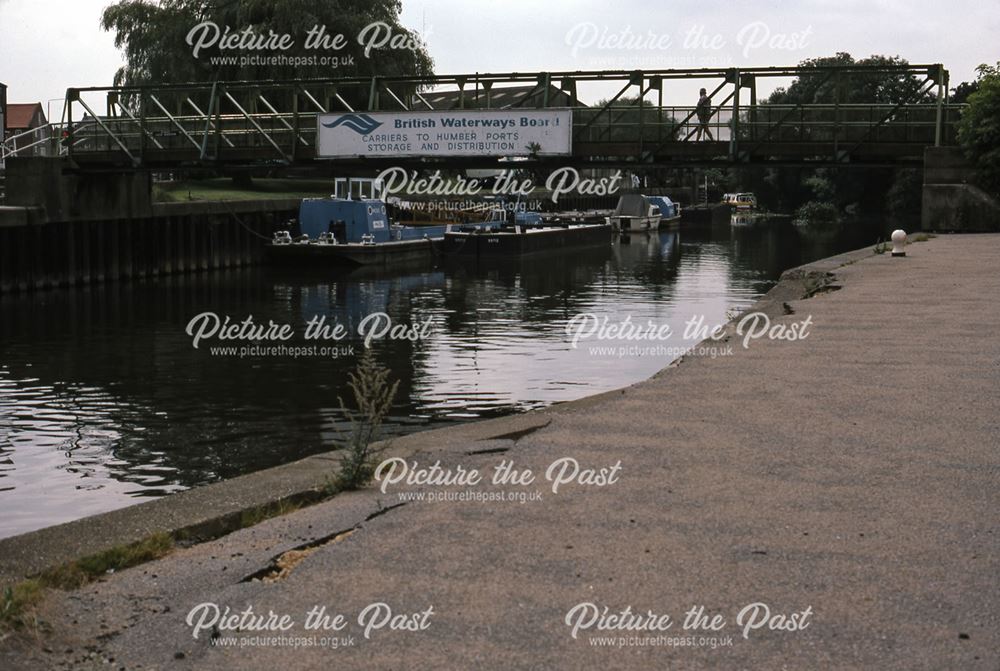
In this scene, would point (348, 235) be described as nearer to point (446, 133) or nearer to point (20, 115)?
point (446, 133)

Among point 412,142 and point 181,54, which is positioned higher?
point 181,54

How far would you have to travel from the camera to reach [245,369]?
22.8m

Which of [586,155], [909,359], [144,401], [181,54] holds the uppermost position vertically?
[181,54]

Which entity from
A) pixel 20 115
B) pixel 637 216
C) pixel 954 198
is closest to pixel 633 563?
pixel 954 198

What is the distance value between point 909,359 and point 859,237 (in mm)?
64501

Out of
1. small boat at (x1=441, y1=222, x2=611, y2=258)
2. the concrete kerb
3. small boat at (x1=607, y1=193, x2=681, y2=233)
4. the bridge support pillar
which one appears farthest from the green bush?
the concrete kerb

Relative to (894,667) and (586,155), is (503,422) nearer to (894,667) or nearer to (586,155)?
(894,667)

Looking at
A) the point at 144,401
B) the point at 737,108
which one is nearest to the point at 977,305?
the point at 144,401

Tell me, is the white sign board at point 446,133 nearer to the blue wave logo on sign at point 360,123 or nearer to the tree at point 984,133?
the blue wave logo on sign at point 360,123

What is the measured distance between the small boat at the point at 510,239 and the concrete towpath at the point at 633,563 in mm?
46489

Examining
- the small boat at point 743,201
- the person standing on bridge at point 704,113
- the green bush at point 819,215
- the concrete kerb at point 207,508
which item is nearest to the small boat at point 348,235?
the person standing on bridge at point 704,113

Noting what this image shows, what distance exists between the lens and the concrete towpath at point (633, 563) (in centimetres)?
599

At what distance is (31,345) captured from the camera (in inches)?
1047

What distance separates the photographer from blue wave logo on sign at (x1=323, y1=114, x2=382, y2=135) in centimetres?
3894
